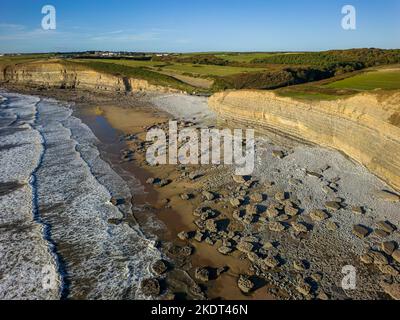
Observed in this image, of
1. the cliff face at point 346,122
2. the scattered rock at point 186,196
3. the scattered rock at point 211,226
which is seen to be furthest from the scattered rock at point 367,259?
the scattered rock at point 186,196

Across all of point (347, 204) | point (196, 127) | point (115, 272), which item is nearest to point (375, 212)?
point (347, 204)

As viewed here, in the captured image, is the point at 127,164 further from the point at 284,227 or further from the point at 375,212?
the point at 375,212

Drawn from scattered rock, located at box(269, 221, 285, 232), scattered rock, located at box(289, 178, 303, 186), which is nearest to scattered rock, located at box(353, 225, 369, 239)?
scattered rock, located at box(269, 221, 285, 232)

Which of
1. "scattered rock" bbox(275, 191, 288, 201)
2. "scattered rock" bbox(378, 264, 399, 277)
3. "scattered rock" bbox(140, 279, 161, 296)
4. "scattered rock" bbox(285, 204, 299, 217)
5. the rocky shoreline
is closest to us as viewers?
"scattered rock" bbox(140, 279, 161, 296)

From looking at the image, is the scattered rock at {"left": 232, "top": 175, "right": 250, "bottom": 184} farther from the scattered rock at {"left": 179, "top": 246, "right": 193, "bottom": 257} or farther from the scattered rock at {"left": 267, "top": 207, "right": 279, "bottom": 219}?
the scattered rock at {"left": 179, "top": 246, "right": 193, "bottom": 257}

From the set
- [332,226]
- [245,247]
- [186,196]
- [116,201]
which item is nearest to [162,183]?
[186,196]

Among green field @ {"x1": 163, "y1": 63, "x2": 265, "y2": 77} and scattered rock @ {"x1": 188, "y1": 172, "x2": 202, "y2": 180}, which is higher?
green field @ {"x1": 163, "y1": 63, "x2": 265, "y2": 77}

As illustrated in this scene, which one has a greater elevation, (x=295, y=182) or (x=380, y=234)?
(x=295, y=182)

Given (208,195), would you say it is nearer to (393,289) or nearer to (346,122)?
(393,289)
